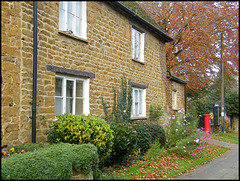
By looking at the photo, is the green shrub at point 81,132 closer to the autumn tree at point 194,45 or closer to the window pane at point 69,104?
the window pane at point 69,104

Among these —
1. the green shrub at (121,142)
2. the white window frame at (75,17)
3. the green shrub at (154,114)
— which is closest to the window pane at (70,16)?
the white window frame at (75,17)

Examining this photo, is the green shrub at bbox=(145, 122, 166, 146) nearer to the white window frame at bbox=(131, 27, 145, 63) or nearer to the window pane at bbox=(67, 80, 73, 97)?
the white window frame at bbox=(131, 27, 145, 63)

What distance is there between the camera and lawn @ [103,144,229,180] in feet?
18.8

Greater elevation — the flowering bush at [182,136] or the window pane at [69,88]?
the window pane at [69,88]

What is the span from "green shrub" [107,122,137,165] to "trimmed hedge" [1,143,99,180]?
1.76 meters

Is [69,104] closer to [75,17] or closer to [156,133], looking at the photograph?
[75,17]

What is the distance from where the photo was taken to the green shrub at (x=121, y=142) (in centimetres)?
622

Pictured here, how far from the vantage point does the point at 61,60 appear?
6.35 m

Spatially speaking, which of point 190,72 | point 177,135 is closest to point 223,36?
point 190,72

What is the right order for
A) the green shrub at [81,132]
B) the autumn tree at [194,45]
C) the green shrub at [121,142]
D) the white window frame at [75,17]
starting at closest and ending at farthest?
the green shrub at [81,132]
the green shrub at [121,142]
the white window frame at [75,17]
the autumn tree at [194,45]

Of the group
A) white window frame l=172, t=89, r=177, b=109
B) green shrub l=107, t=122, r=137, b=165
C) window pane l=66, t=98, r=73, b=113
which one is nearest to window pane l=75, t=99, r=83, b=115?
window pane l=66, t=98, r=73, b=113

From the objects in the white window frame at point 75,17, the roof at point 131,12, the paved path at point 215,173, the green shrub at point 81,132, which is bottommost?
the paved path at point 215,173

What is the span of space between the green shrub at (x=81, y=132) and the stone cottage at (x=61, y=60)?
19.2 inches

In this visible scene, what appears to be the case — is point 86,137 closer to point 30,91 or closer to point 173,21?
point 30,91
